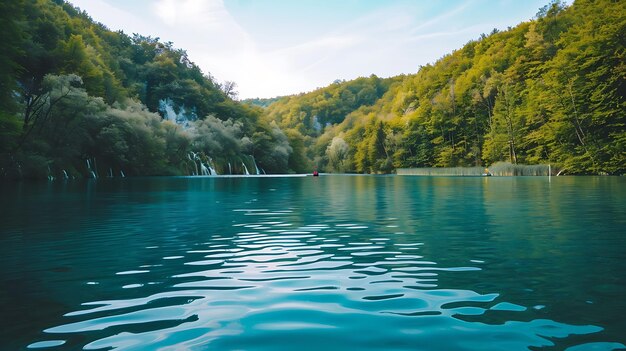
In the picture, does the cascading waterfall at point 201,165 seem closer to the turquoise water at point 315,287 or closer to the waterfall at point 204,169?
the waterfall at point 204,169

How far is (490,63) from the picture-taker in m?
106

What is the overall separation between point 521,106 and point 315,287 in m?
89.6

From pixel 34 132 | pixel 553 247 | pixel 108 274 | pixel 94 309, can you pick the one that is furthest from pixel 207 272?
pixel 34 132

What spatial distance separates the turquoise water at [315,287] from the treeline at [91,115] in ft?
108

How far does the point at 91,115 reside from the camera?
5888 centimetres

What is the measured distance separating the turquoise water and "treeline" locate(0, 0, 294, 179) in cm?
3290

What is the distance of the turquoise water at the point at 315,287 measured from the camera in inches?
170

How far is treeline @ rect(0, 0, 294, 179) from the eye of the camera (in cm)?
4631

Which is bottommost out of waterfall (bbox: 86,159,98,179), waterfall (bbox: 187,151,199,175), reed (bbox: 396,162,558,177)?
reed (bbox: 396,162,558,177)

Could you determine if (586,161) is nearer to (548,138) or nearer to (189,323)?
(548,138)

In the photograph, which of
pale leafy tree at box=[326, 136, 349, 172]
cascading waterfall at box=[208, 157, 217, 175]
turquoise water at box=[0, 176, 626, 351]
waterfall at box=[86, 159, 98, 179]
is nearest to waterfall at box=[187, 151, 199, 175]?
cascading waterfall at box=[208, 157, 217, 175]

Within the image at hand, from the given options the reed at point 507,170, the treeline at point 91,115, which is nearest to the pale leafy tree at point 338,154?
the treeline at point 91,115

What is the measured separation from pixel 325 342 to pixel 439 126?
11725 centimetres

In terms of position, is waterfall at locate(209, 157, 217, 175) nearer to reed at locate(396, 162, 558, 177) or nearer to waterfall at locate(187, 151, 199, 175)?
waterfall at locate(187, 151, 199, 175)
